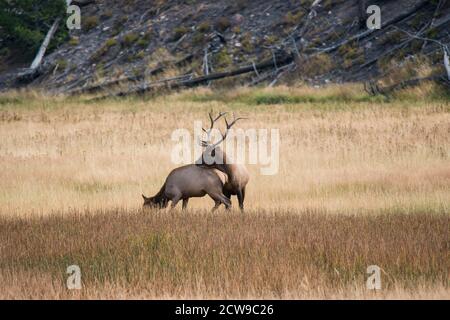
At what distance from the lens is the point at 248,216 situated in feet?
38.8

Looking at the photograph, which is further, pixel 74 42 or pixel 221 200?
pixel 74 42

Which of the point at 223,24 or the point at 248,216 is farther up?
the point at 223,24

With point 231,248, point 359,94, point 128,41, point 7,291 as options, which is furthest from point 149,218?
point 128,41

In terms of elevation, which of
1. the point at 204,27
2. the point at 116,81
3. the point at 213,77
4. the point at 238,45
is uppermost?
the point at 204,27

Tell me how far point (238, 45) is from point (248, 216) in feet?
102

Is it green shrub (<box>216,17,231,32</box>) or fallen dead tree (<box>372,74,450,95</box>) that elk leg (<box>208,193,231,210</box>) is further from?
green shrub (<box>216,17,231,32</box>)

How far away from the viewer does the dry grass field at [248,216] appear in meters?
8.32

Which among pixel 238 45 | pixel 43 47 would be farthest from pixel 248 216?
pixel 43 47

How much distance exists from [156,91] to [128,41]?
9.99 metres

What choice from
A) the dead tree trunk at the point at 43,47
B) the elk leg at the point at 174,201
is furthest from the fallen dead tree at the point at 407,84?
the dead tree trunk at the point at 43,47

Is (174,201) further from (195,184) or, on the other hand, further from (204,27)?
(204,27)

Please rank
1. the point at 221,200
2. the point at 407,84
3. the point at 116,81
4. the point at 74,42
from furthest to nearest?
the point at 74,42
the point at 116,81
the point at 407,84
the point at 221,200

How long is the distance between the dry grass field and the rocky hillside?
32.0 feet
